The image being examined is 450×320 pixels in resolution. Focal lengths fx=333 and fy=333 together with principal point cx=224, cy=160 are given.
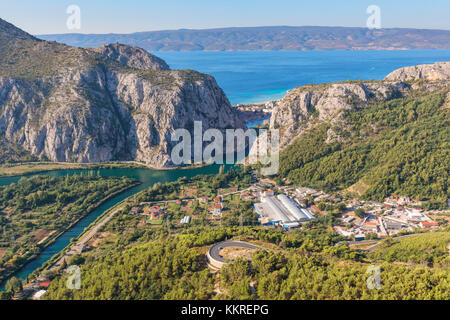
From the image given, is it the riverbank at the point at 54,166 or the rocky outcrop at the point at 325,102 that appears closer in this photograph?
the rocky outcrop at the point at 325,102

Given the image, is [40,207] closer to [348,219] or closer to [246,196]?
[246,196]

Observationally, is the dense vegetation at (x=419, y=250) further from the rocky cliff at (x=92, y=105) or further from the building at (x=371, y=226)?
the rocky cliff at (x=92, y=105)

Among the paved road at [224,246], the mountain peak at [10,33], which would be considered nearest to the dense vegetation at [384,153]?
the paved road at [224,246]

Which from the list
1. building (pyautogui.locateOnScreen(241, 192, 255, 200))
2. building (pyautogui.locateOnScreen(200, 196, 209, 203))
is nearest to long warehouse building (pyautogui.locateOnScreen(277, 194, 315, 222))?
building (pyautogui.locateOnScreen(241, 192, 255, 200))

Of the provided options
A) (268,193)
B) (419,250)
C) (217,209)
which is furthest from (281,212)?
(419,250)

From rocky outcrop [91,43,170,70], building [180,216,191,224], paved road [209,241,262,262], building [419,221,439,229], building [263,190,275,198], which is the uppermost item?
rocky outcrop [91,43,170,70]

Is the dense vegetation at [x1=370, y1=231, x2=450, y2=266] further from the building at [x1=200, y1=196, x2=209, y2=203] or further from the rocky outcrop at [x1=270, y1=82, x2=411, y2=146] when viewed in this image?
the rocky outcrop at [x1=270, y1=82, x2=411, y2=146]

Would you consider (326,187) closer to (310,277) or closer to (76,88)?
(310,277)

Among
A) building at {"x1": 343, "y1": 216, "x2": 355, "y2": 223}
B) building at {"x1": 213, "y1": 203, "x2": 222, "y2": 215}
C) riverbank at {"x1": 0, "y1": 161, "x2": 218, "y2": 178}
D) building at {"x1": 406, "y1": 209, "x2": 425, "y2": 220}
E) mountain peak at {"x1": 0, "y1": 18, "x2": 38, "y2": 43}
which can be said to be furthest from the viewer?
mountain peak at {"x1": 0, "y1": 18, "x2": 38, "y2": 43}
